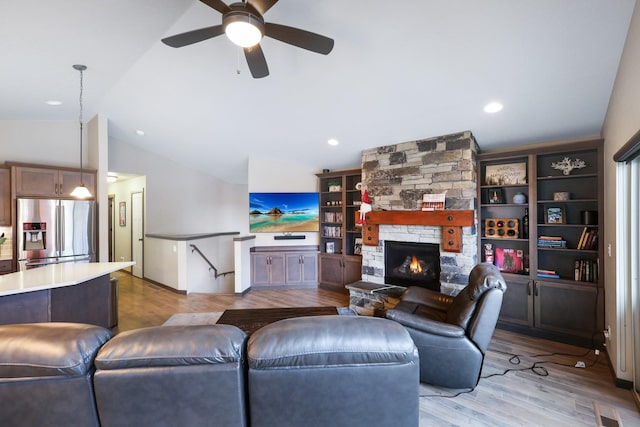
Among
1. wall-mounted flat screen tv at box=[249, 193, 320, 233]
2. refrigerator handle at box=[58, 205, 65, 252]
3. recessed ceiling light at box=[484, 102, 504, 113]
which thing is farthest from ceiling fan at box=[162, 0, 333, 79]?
refrigerator handle at box=[58, 205, 65, 252]

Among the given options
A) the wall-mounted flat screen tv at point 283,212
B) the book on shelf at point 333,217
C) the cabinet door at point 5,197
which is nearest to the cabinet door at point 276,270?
the wall-mounted flat screen tv at point 283,212

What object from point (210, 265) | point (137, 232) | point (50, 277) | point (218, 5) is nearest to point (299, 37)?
point (218, 5)

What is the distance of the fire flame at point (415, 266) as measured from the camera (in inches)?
166

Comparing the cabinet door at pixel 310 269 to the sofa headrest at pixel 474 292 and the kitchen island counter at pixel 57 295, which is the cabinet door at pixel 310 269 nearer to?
the kitchen island counter at pixel 57 295

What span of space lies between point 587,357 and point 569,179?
6.59ft

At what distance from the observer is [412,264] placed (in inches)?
169

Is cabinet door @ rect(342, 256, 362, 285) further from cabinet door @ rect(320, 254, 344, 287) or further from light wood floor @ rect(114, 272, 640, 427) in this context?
light wood floor @ rect(114, 272, 640, 427)

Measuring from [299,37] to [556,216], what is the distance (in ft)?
11.8

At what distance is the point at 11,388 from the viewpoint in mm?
1108

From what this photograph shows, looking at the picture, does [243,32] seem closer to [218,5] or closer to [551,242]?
[218,5]

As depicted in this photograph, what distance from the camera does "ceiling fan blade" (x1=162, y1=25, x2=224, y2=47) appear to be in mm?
1941

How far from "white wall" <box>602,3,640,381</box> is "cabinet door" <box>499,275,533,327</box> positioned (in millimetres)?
668

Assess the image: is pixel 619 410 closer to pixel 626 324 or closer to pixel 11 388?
pixel 626 324

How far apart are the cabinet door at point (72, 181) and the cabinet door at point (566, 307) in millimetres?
6601
